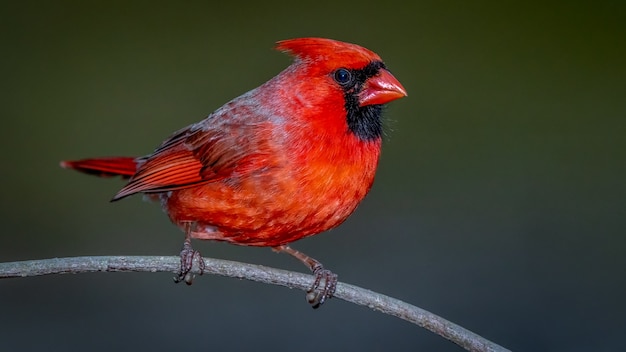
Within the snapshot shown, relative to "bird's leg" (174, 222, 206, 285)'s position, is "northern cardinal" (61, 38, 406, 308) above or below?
above

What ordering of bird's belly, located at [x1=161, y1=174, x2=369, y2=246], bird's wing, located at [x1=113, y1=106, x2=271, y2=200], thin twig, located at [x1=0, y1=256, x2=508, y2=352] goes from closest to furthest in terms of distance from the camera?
thin twig, located at [x1=0, y1=256, x2=508, y2=352], bird's belly, located at [x1=161, y1=174, x2=369, y2=246], bird's wing, located at [x1=113, y1=106, x2=271, y2=200]

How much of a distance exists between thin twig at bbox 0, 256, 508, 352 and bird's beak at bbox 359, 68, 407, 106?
0.53 meters

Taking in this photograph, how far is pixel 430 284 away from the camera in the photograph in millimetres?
4578

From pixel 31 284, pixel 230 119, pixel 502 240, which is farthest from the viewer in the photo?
pixel 502 240

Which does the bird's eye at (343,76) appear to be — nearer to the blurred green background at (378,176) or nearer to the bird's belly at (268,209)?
the bird's belly at (268,209)

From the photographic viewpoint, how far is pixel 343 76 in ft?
8.68

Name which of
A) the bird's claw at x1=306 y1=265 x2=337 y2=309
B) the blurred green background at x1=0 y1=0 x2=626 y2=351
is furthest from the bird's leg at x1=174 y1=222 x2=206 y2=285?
the blurred green background at x1=0 y1=0 x2=626 y2=351

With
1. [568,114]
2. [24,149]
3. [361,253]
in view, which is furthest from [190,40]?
[568,114]

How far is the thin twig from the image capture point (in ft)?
7.29

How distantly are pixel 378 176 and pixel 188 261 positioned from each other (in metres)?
2.27

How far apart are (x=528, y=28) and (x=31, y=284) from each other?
9.30 ft

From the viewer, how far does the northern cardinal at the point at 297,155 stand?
2.59 m

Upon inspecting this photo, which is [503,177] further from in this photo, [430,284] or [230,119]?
[230,119]

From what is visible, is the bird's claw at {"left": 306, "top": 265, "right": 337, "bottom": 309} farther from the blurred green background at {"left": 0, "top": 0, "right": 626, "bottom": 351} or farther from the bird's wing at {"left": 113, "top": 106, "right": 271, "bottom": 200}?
the blurred green background at {"left": 0, "top": 0, "right": 626, "bottom": 351}
